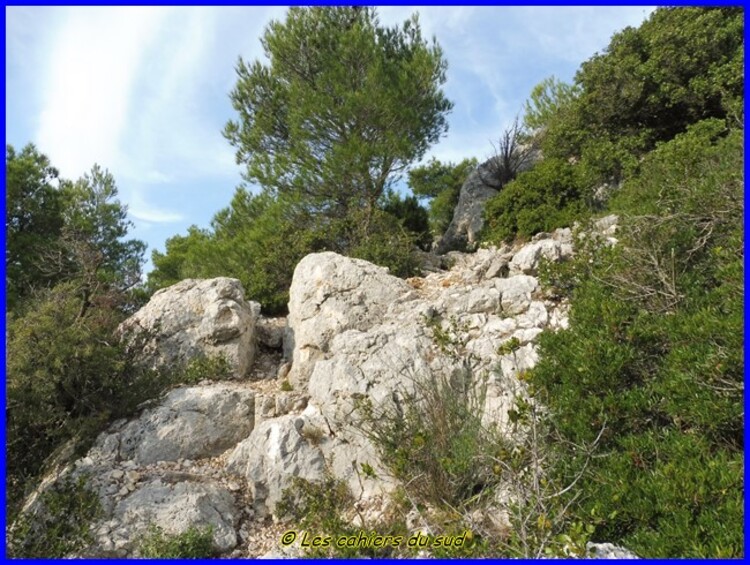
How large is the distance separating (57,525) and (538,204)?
911 cm

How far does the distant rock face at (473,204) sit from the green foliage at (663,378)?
8.35 m

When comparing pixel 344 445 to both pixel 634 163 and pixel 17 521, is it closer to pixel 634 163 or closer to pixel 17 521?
pixel 17 521

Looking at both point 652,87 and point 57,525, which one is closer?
point 57,525

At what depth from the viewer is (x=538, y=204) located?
10188mm

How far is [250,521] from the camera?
5.03m

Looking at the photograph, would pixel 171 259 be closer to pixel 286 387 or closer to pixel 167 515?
pixel 286 387

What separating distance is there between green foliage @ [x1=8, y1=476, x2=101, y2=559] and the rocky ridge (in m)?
0.15

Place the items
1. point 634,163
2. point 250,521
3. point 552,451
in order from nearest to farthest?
1. point 552,451
2. point 250,521
3. point 634,163

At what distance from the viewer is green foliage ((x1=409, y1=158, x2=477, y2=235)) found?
64.4ft

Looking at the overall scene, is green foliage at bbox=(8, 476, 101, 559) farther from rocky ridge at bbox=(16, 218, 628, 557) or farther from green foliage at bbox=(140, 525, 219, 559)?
green foliage at bbox=(140, 525, 219, 559)

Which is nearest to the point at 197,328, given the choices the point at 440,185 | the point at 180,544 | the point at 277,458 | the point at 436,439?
the point at 277,458

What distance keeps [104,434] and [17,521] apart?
5.05 feet

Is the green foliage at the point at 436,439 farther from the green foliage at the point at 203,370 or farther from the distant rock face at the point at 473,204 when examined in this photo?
the distant rock face at the point at 473,204

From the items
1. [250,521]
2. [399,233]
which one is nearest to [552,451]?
[250,521]
